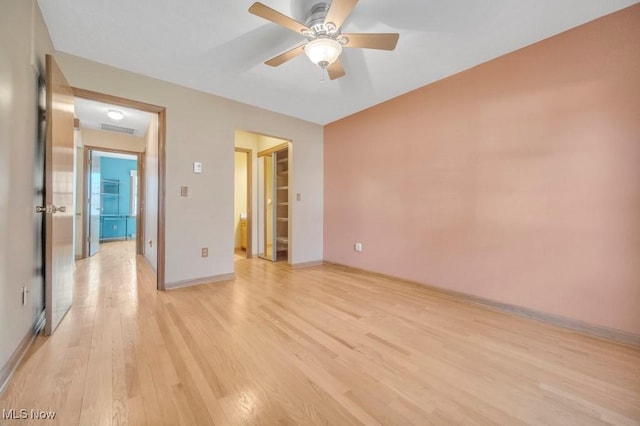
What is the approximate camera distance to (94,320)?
208 centimetres

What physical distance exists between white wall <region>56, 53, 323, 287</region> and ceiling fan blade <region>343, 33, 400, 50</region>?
206 cm

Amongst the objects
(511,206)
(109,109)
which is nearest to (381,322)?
(511,206)

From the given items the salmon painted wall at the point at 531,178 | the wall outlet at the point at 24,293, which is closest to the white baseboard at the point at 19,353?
the wall outlet at the point at 24,293

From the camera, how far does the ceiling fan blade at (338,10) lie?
1469 mm

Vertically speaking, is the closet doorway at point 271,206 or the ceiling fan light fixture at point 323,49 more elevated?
the ceiling fan light fixture at point 323,49

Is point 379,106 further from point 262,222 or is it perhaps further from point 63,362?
point 63,362

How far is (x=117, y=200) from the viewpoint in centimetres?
743

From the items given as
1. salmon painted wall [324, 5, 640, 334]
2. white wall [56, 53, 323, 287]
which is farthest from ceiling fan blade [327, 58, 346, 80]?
white wall [56, 53, 323, 287]

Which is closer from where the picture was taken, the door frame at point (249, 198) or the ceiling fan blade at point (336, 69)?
the ceiling fan blade at point (336, 69)

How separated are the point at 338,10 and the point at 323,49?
27cm

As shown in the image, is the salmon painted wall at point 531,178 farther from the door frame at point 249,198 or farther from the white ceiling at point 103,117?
the white ceiling at point 103,117

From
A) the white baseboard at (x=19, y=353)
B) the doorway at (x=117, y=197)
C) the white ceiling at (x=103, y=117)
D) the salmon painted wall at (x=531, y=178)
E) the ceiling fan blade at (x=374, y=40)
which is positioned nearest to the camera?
the white baseboard at (x=19, y=353)

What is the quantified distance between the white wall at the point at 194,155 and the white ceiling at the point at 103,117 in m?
0.84

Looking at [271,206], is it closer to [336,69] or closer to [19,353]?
[336,69]
